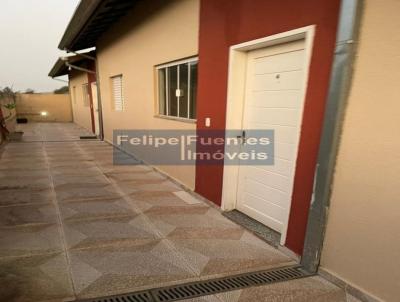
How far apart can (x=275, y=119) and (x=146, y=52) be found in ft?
12.0

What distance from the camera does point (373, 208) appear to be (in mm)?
1876

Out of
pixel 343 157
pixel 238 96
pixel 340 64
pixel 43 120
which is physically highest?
pixel 340 64

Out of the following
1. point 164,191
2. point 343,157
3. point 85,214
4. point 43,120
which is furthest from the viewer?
point 43,120

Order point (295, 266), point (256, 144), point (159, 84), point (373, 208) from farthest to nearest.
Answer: point (159, 84) < point (256, 144) < point (295, 266) < point (373, 208)

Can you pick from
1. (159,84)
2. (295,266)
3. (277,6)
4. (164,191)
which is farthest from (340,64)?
(159,84)

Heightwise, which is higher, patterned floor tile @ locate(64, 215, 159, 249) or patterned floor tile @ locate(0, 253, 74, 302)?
patterned floor tile @ locate(0, 253, 74, 302)

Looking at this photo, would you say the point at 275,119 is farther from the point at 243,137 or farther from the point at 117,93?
the point at 117,93

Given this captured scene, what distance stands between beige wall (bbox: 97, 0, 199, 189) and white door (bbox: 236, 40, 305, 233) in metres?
1.18

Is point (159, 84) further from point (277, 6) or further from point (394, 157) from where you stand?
point (394, 157)

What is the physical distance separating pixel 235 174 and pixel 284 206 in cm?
84

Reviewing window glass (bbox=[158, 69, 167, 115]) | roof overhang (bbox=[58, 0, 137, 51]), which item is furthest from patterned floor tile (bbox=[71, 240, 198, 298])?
roof overhang (bbox=[58, 0, 137, 51])

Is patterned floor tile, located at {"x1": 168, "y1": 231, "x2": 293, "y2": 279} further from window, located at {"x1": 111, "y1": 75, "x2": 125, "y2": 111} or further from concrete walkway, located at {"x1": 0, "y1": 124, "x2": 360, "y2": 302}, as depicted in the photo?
window, located at {"x1": 111, "y1": 75, "x2": 125, "y2": 111}

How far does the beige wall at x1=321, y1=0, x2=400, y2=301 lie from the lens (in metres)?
1.70

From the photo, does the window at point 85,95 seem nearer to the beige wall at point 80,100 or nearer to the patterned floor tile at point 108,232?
the beige wall at point 80,100
